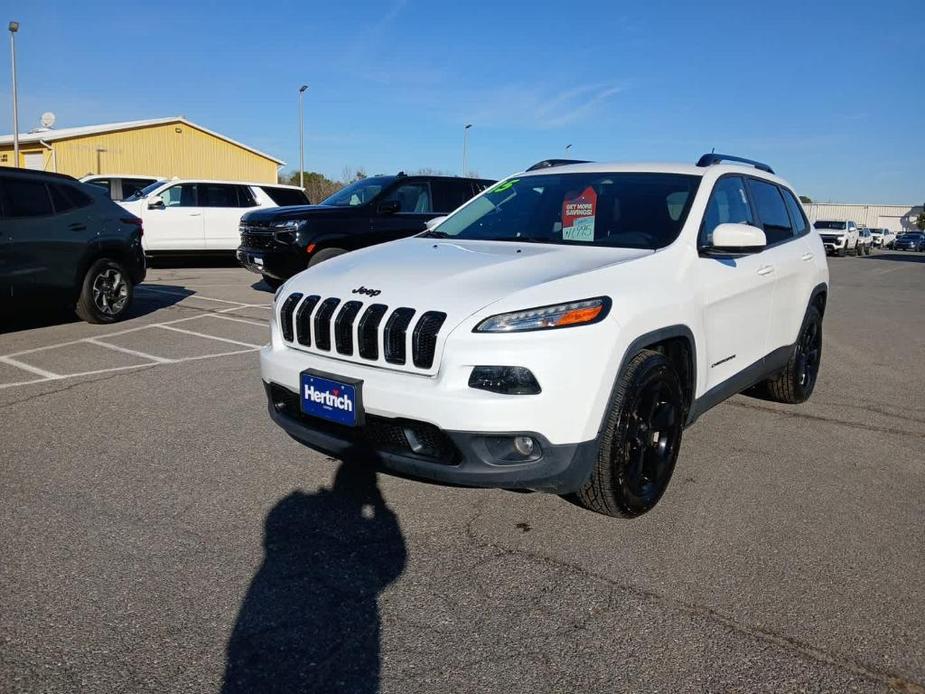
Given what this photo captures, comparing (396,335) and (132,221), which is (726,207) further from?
(132,221)

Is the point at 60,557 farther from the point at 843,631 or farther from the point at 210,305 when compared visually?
the point at 210,305

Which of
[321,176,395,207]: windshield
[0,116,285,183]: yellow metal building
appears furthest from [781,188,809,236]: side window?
[0,116,285,183]: yellow metal building

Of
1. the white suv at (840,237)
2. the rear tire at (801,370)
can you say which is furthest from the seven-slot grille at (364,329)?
the white suv at (840,237)

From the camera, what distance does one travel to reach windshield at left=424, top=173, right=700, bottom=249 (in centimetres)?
408

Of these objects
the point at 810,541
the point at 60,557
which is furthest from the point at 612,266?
the point at 60,557

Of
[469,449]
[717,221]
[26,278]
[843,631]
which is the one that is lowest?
[843,631]

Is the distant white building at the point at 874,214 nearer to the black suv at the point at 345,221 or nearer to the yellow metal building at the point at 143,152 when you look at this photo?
the yellow metal building at the point at 143,152

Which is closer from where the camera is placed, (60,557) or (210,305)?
(60,557)

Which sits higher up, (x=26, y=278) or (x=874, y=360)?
(x=26, y=278)

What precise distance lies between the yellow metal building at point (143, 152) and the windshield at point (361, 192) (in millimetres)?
24110

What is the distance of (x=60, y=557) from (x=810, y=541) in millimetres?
3216

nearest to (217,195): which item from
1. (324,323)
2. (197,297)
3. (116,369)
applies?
(197,297)

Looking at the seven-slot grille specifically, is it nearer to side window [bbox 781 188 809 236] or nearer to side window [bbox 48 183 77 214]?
side window [bbox 781 188 809 236]

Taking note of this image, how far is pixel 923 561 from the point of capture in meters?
3.22
